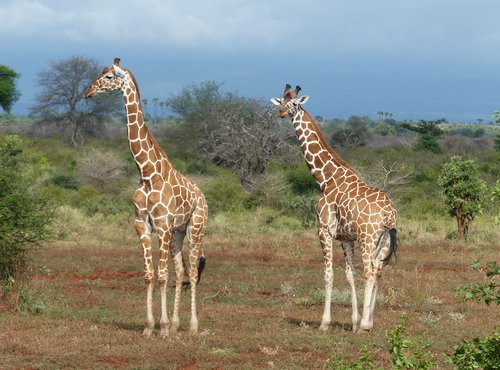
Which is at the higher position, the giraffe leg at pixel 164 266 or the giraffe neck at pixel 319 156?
the giraffe neck at pixel 319 156

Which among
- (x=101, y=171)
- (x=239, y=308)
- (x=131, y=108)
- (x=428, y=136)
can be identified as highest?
(x=428, y=136)

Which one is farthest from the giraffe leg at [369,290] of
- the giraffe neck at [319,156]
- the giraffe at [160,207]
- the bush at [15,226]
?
the bush at [15,226]

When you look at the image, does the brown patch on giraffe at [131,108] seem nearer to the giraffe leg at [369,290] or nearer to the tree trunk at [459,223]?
the giraffe leg at [369,290]

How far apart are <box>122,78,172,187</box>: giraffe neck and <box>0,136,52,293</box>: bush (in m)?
3.27

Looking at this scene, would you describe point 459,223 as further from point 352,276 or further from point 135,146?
point 135,146

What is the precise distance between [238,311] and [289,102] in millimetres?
3615

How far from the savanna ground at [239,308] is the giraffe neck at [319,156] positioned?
7.68ft

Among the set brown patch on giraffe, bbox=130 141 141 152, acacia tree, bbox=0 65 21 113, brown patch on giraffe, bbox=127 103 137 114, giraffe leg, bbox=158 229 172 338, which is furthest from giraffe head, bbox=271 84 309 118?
acacia tree, bbox=0 65 21 113

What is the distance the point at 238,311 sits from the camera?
1547 centimetres

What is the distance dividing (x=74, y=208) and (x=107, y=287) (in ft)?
50.8

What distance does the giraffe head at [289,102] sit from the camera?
48.4 feet

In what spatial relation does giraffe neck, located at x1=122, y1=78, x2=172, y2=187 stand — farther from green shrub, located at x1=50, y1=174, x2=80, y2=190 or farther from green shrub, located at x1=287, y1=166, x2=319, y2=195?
green shrub, located at x1=50, y1=174, x2=80, y2=190

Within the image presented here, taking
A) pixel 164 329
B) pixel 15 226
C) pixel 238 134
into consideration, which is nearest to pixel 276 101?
pixel 164 329

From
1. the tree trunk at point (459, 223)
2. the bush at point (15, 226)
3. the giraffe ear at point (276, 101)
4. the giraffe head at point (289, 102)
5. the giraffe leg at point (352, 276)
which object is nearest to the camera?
the giraffe leg at point (352, 276)
